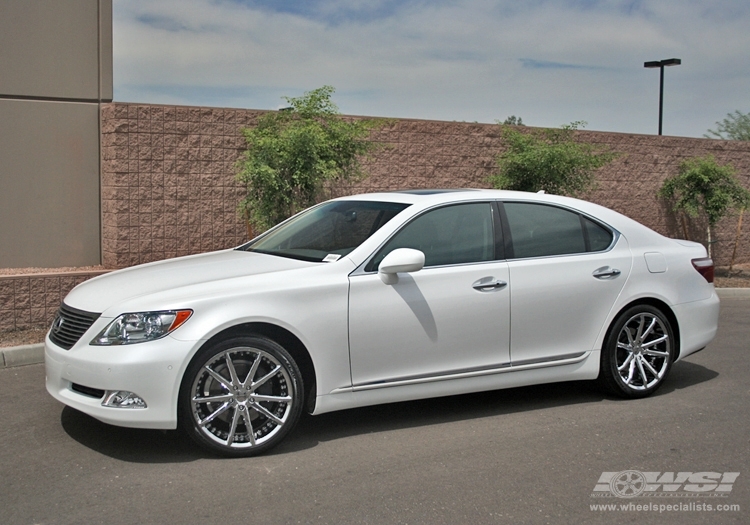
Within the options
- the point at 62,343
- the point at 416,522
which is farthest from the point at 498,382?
the point at 62,343

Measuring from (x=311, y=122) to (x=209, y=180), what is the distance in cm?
208

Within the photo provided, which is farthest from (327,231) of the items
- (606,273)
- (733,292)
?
(733,292)

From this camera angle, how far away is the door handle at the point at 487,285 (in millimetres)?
5858

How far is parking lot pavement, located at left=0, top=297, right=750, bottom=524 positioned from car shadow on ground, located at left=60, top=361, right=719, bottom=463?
0.02 metres

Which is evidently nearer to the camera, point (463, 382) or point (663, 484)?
point (663, 484)

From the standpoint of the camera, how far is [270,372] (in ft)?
16.9

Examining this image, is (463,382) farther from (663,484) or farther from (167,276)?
(167,276)

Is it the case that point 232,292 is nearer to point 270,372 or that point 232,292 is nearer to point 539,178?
point 270,372

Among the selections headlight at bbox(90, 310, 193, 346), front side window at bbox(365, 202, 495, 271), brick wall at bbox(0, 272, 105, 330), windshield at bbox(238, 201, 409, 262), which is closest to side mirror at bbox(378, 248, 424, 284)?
front side window at bbox(365, 202, 495, 271)

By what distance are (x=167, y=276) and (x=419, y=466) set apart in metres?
2.11

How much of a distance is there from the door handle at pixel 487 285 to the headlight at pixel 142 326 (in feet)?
6.67

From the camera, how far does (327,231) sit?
6270mm

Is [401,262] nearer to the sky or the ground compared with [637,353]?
nearer to the sky

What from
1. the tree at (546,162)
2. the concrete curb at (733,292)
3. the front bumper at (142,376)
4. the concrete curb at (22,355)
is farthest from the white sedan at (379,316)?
the concrete curb at (733,292)
